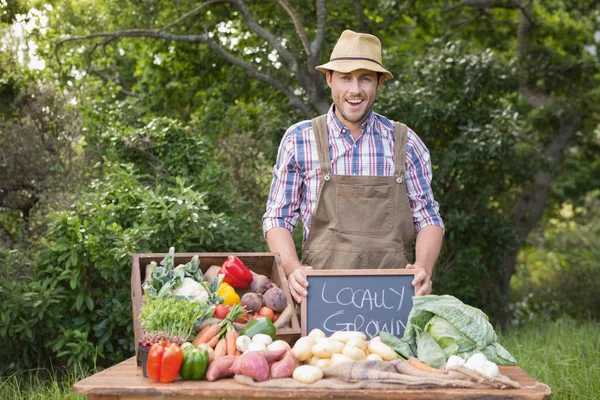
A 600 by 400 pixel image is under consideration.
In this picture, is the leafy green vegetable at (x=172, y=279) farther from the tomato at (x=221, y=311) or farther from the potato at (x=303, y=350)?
the potato at (x=303, y=350)

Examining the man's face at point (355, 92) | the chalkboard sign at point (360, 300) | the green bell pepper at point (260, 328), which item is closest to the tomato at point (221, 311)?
the green bell pepper at point (260, 328)

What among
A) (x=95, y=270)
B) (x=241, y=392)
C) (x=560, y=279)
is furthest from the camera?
(x=560, y=279)

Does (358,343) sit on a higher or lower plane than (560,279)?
higher

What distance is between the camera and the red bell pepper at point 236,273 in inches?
126

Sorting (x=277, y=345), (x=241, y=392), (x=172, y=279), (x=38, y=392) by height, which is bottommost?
(x=38, y=392)

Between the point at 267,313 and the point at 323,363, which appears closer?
the point at 323,363

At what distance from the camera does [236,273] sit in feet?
10.5

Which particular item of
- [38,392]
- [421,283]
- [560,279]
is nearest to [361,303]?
[421,283]

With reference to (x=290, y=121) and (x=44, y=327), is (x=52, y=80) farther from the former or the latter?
(x=44, y=327)

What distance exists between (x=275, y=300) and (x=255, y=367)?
593 millimetres

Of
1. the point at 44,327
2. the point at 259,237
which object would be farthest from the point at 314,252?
the point at 259,237

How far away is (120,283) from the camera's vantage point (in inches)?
244

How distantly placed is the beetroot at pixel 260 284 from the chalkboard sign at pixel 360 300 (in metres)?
0.19

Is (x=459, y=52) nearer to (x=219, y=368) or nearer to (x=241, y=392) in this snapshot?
(x=219, y=368)
